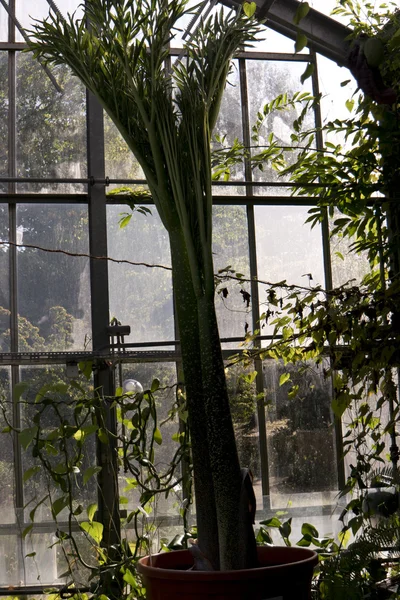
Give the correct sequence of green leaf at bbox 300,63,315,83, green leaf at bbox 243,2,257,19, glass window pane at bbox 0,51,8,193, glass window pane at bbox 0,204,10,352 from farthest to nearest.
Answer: glass window pane at bbox 0,51,8,193 < glass window pane at bbox 0,204,10,352 < green leaf at bbox 243,2,257,19 < green leaf at bbox 300,63,315,83

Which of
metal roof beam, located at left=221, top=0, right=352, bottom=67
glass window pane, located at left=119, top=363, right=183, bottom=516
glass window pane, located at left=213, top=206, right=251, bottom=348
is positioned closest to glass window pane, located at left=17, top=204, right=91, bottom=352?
glass window pane, located at left=119, top=363, right=183, bottom=516

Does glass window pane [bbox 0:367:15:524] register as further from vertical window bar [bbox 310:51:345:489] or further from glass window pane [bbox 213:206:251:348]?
vertical window bar [bbox 310:51:345:489]

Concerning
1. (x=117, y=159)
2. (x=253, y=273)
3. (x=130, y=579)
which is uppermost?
(x=117, y=159)

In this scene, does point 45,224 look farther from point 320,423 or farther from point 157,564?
point 157,564

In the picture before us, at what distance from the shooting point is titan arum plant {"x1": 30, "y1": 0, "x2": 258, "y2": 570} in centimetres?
159

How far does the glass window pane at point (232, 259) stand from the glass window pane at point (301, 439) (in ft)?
1.05

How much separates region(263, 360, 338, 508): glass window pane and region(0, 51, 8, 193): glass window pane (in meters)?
1.94

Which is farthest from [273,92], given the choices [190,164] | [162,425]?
[190,164]

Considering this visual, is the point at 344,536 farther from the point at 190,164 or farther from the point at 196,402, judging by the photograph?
the point at 190,164

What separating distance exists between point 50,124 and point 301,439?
2415 millimetres

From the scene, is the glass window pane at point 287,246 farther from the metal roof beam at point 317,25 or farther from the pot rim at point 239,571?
the pot rim at point 239,571

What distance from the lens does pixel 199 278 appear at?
1.67m

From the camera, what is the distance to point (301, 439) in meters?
4.17

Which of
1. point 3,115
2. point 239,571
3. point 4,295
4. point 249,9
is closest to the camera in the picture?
point 239,571
